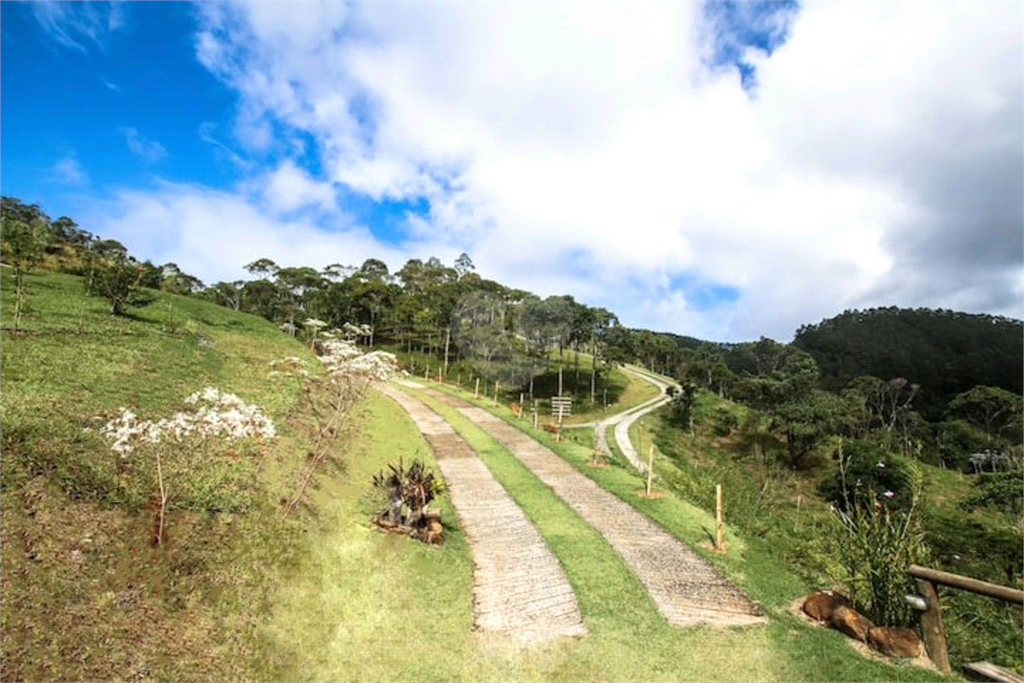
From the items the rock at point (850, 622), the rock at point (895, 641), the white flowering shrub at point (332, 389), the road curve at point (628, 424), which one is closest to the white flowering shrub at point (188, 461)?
the white flowering shrub at point (332, 389)

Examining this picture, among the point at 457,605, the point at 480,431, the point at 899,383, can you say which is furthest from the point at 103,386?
the point at 899,383

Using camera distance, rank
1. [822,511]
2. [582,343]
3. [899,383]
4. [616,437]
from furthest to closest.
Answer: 1. [899,383]
2. [582,343]
3. [616,437]
4. [822,511]

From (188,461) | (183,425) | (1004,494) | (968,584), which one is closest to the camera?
(968,584)

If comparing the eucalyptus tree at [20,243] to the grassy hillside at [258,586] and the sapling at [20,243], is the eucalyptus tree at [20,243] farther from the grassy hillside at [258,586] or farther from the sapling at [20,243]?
the grassy hillside at [258,586]

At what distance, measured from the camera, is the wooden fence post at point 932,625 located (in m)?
6.72

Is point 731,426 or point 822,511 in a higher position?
point 731,426

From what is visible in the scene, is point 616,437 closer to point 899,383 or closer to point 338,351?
point 338,351

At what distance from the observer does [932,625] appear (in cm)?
686

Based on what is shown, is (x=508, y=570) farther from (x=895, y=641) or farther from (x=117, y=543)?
(x=117, y=543)

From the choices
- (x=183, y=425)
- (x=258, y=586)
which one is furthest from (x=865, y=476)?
(x=183, y=425)

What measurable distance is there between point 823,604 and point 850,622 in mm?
570

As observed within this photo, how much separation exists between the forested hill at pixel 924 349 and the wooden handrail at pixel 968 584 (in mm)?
102708

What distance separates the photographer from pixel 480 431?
25375 millimetres

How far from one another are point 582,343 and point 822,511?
93.8 feet
